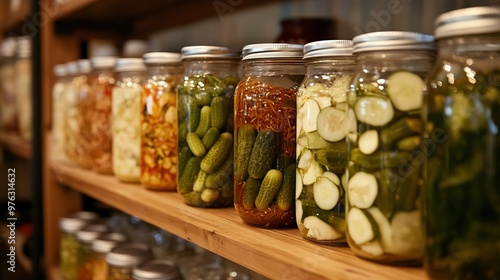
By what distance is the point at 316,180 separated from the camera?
648 millimetres

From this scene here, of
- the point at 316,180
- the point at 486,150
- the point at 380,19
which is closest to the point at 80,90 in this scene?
the point at 380,19

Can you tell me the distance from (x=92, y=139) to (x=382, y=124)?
872 mm

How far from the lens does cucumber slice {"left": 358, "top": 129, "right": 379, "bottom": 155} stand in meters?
0.55

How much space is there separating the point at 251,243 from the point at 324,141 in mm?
148

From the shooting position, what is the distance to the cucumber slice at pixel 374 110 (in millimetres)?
536

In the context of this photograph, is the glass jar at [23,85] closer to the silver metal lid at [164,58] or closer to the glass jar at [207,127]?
the silver metal lid at [164,58]

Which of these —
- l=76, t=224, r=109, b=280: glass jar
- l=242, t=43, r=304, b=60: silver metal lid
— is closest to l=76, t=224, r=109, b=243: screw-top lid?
l=76, t=224, r=109, b=280: glass jar

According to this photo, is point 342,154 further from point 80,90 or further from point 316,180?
point 80,90

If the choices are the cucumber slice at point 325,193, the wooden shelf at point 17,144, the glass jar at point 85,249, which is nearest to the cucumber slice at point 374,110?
the cucumber slice at point 325,193

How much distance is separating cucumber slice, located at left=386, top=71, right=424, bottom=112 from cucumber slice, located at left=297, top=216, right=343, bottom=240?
0.18 metres

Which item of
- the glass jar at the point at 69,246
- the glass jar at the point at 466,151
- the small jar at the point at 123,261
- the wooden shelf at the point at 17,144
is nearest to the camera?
the glass jar at the point at 466,151

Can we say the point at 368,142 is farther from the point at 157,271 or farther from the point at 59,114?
the point at 59,114

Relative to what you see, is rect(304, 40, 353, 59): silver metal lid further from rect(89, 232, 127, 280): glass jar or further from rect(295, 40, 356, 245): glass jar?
rect(89, 232, 127, 280): glass jar

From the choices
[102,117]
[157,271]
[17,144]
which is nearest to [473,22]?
[157,271]
